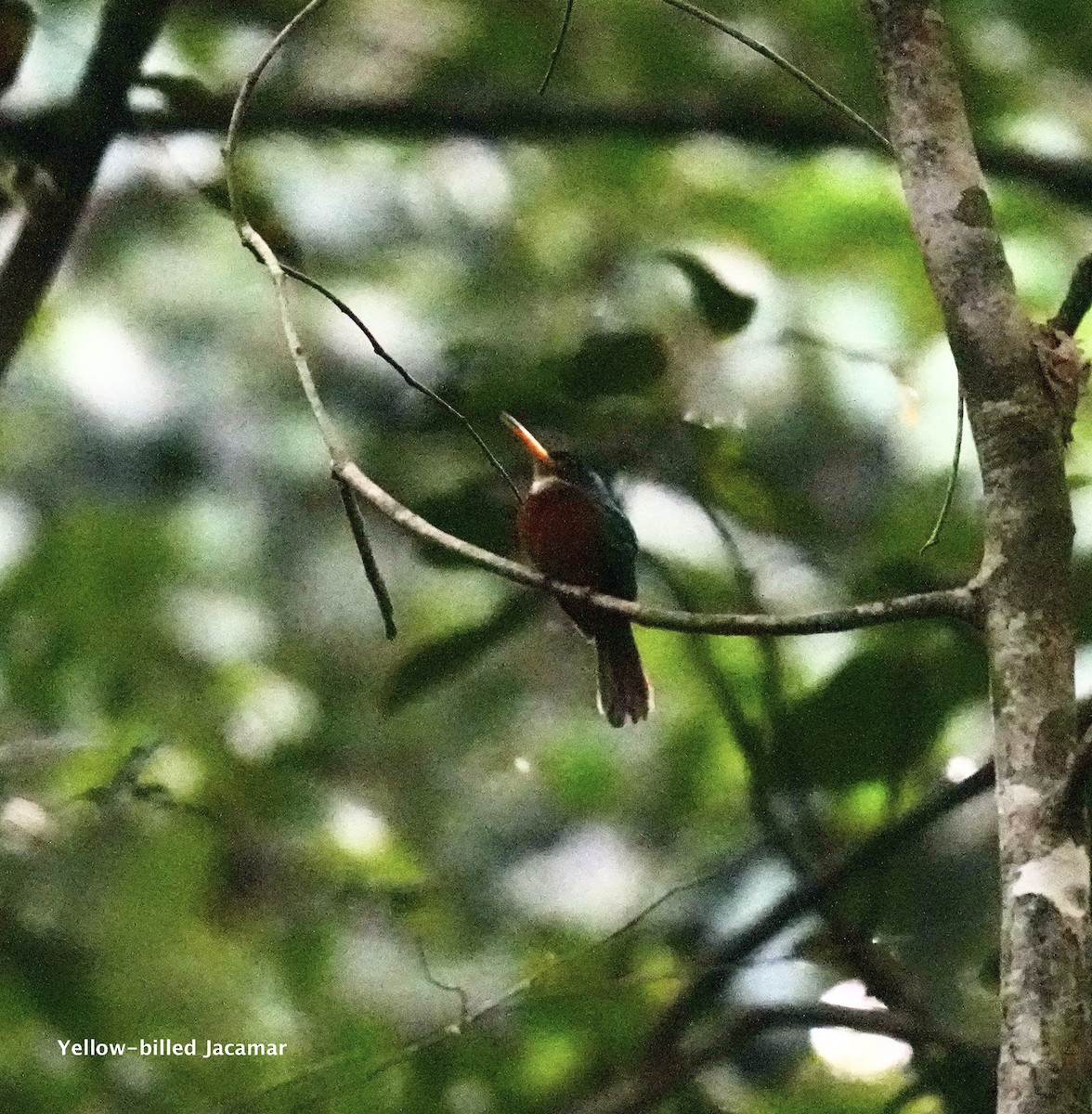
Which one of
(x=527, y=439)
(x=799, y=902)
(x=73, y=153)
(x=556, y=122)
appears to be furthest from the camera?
(x=556, y=122)

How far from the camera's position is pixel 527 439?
5.20ft

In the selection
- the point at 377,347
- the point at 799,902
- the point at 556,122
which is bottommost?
the point at 799,902

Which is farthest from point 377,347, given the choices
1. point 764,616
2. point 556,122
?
point 556,122

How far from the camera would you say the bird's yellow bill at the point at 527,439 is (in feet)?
5.18

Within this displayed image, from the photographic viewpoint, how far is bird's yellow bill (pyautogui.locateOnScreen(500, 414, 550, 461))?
1579mm

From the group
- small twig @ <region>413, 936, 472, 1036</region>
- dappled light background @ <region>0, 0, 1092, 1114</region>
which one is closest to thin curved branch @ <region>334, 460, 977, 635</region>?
dappled light background @ <region>0, 0, 1092, 1114</region>

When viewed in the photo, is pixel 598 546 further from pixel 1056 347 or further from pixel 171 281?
pixel 171 281

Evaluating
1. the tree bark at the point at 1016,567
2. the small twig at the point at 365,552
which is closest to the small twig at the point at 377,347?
the small twig at the point at 365,552

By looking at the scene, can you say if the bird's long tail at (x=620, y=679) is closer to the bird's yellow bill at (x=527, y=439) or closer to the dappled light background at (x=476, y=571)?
the dappled light background at (x=476, y=571)

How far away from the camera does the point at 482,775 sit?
1.82 m

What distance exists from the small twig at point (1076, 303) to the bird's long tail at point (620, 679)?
702 mm

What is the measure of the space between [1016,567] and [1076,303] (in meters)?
0.19

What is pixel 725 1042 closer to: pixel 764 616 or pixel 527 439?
pixel 527 439

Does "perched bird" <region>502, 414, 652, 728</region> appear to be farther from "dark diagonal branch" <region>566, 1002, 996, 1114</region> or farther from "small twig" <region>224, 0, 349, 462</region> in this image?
"small twig" <region>224, 0, 349, 462</region>
